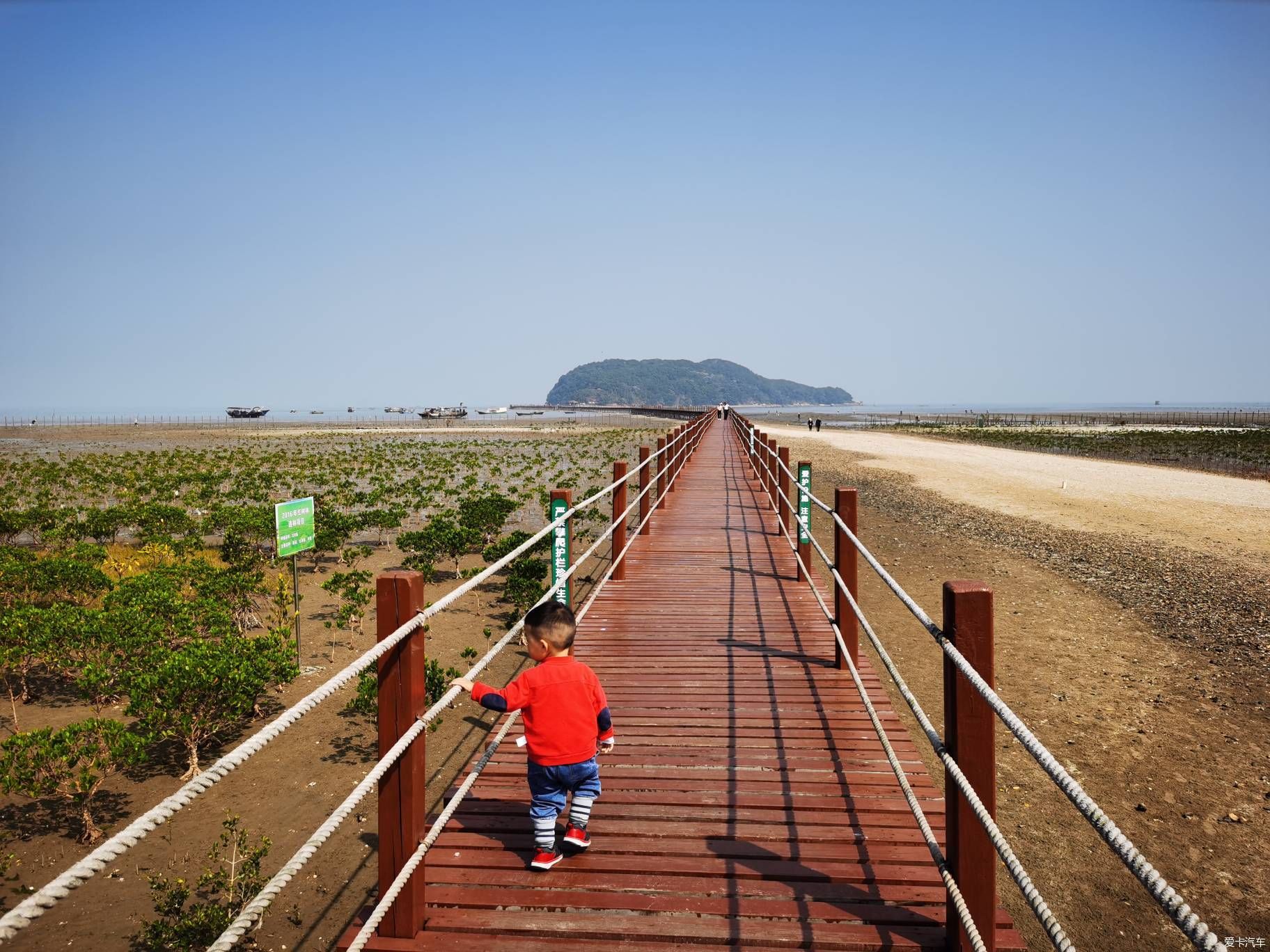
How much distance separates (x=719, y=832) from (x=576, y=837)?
0.63 meters

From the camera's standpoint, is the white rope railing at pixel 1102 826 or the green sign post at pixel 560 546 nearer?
the white rope railing at pixel 1102 826

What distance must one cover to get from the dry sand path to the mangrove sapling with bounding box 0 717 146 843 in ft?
53.9

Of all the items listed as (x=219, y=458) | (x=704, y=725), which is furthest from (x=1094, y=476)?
(x=219, y=458)

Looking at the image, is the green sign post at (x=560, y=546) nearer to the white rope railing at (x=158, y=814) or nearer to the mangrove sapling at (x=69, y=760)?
the mangrove sapling at (x=69, y=760)

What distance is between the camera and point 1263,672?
827 centimetres

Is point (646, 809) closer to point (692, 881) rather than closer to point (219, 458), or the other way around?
point (692, 881)

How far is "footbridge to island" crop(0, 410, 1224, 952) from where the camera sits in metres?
2.26

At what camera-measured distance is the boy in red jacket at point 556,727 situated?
3.13 metres

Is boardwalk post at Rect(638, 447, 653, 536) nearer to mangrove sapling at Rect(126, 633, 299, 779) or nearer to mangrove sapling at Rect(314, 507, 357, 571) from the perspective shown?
mangrove sapling at Rect(126, 633, 299, 779)

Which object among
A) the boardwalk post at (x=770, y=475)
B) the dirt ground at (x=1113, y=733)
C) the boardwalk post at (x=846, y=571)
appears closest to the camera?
the dirt ground at (x=1113, y=733)

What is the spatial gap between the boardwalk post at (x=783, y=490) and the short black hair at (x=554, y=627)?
287 inches

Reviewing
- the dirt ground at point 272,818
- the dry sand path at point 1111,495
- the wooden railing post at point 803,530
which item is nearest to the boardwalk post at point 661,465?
the wooden railing post at point 803,530

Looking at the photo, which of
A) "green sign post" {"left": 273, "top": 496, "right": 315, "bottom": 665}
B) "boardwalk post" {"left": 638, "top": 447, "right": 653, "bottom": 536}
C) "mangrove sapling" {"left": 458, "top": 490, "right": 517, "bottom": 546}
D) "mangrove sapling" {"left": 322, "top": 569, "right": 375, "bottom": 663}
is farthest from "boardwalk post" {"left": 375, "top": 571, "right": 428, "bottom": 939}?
"mangrove sapling" {"left": 458, "top": 490, "right": 517, "bottom": 546}

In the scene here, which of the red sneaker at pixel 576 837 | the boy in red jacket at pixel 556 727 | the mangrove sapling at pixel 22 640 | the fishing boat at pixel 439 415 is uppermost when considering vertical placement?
the fishing boat at pixel 439 415
